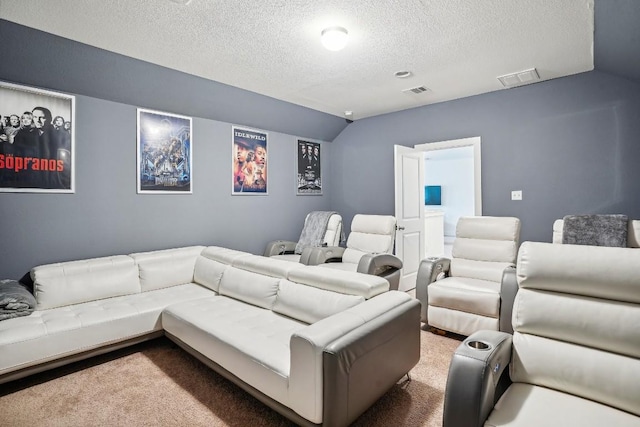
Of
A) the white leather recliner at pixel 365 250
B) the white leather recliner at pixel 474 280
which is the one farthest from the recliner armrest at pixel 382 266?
the white leather recliner at pixel 474 280

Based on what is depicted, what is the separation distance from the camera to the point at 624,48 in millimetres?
2773

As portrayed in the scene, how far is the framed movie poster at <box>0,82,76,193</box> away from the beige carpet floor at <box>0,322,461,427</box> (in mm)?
1682

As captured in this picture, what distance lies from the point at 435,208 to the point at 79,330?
29.0 ft

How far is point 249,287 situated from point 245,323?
0.49 metres

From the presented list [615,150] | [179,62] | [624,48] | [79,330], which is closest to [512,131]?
[615,150]

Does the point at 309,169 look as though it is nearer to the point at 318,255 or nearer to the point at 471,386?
the point at 318,255

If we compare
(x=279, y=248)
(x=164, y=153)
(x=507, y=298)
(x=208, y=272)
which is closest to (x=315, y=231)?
(x=279, y=248)

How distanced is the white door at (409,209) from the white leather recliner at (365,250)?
435mm

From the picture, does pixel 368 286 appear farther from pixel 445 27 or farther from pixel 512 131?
pixel 512 131

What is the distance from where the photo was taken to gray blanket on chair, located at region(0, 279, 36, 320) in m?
2.47

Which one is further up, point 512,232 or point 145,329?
point 512,232

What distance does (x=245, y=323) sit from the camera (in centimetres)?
243

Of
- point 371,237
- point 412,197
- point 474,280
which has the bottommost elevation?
point 474,280

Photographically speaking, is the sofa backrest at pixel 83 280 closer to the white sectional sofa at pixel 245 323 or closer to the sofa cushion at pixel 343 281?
the white sectional sofa at pixel 245 323
